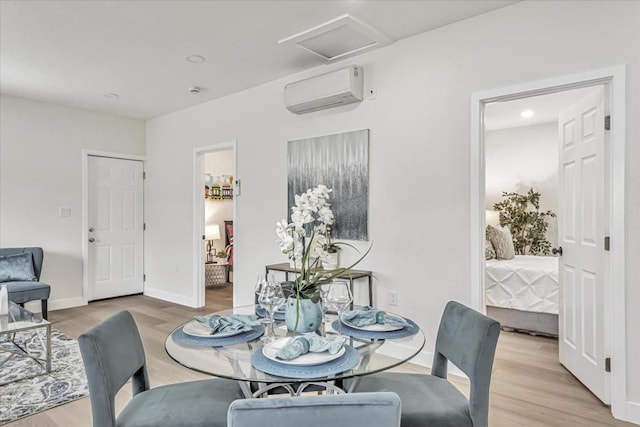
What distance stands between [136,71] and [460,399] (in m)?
3.94

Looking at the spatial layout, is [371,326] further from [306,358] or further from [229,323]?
[229,323]

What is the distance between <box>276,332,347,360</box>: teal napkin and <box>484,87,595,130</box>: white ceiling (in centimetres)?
375

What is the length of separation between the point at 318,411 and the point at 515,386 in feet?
8.13

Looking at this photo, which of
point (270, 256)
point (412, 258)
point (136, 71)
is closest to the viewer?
point (412, 258)

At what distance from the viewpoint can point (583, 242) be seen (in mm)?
2807

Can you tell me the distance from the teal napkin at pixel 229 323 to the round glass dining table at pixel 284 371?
0.06 meters

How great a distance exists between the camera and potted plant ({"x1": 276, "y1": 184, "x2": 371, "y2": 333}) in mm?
1556

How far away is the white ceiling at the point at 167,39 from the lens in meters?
2.73

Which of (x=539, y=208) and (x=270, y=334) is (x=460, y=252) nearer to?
(x=270, y=334)

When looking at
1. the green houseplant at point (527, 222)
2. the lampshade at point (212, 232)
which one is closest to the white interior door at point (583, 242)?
the green houseplant at point (527, 222)

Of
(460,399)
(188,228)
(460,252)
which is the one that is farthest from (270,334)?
(188,228)

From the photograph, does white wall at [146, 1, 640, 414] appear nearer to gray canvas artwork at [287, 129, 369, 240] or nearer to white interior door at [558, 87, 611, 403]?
gray canvas artwork at [287, 129, 369, 240]

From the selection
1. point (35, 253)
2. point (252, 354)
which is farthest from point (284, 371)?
point (35, 253)

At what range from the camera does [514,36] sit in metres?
2.74
